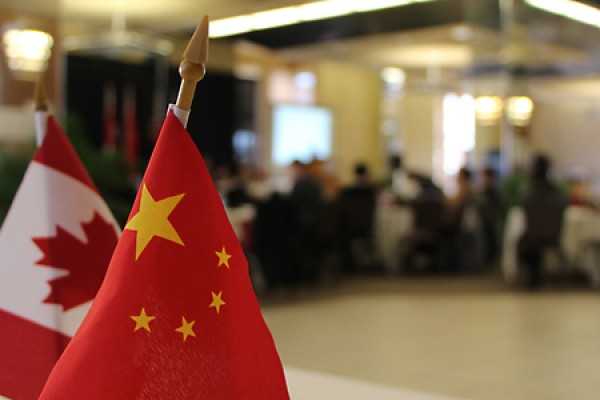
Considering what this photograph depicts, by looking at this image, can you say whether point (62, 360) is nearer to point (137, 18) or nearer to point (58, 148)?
point (58, 148)

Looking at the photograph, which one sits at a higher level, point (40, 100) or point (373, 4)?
point (373, 4)

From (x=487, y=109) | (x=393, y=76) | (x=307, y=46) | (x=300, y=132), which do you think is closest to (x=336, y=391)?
(x=487, y=109)

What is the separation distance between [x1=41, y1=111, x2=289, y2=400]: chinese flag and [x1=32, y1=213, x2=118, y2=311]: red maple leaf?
1.04ft

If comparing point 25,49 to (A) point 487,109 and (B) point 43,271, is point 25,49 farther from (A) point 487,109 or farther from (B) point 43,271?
(B) point 43,271

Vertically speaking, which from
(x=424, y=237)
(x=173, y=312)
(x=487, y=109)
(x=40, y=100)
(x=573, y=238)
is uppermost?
(x=487, y=109)

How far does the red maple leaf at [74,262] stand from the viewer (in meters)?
1.38

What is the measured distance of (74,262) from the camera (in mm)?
1395

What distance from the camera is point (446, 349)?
5297mm

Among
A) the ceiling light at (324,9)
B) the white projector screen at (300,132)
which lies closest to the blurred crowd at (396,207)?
the ceiling light at (324,9)

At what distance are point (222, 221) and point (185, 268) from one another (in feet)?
0.33

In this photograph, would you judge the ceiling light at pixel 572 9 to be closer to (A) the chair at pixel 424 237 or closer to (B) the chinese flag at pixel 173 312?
(A) the chair at pixel 424 237

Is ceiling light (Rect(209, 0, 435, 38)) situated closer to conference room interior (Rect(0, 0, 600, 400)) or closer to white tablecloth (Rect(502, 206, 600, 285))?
conference room interior (Rect(0, 0, 600, 400))

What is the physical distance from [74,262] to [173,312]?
41 cm

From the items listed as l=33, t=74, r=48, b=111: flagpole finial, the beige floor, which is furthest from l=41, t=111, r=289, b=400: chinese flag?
the beige floor
